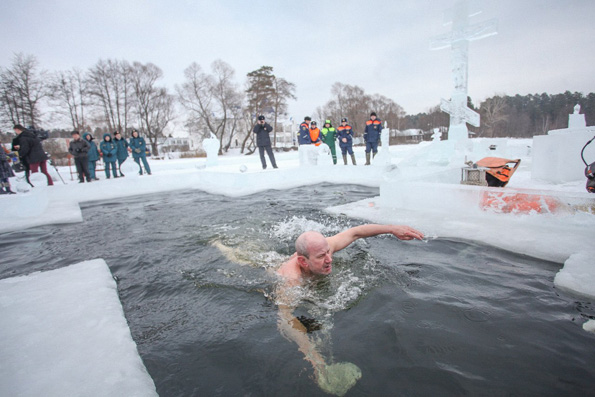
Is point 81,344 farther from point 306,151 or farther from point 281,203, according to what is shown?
point 306,151

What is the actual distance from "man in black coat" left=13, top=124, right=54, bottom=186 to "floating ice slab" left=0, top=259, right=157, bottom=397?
23.7ft

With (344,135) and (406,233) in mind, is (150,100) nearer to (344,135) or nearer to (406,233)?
(344,135)

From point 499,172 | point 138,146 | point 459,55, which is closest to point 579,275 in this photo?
point 499,172

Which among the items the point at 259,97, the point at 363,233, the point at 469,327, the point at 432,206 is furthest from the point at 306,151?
the point at 259,97

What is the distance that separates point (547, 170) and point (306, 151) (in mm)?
7315

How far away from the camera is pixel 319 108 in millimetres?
64062

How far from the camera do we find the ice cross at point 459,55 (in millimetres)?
12759

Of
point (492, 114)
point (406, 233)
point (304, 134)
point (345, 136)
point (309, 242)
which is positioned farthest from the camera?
point (492, 114)

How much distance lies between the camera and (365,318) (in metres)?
2.34

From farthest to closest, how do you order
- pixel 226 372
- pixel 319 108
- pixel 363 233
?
pixel 319 108, pixel 363 233, pixel 226 372

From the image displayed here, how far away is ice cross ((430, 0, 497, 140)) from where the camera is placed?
1276 cm

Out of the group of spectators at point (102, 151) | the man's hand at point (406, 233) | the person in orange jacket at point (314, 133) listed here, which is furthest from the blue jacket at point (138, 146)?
the man's hand at point (406, 233)

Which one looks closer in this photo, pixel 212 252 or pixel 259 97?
pixel 212 252

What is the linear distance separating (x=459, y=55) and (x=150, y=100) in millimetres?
31288
